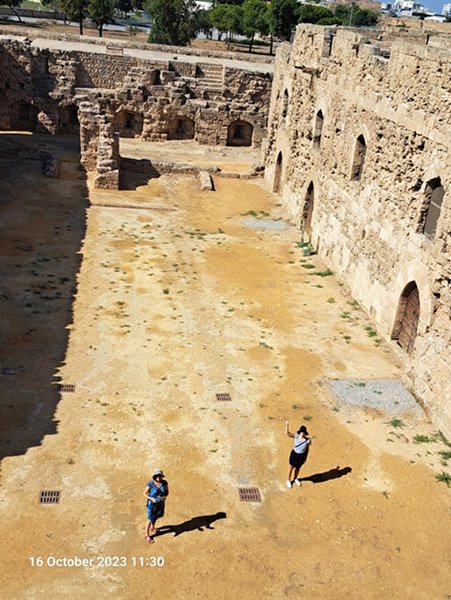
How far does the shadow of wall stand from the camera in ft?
37.3

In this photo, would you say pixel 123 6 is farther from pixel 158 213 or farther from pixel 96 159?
pixel 158 213

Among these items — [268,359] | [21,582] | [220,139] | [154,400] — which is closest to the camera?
[21,582]

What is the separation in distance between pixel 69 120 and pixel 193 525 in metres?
29.3

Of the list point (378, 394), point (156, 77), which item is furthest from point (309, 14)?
point (378, 394)

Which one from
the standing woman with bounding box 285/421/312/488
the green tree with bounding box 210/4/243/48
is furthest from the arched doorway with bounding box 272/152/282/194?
the green tree with bounding box 210/4/243/48

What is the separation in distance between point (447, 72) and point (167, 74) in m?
24.7

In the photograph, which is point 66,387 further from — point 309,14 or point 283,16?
point 283,16

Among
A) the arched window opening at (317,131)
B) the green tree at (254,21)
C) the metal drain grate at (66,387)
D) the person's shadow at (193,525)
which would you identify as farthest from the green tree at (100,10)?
the person's shadow at (193,525)

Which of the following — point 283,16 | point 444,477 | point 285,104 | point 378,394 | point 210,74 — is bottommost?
point 444,477

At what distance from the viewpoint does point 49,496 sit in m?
9.48

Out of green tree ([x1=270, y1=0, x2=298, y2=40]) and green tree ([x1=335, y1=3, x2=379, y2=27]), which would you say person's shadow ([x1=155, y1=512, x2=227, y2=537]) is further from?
green tree ([x1=335, y1=3, x2=379, y2=27])

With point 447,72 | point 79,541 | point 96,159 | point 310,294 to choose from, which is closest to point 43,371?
point 79,541

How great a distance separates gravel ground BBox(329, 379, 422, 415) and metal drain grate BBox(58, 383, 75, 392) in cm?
537

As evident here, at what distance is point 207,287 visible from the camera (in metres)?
17.5
